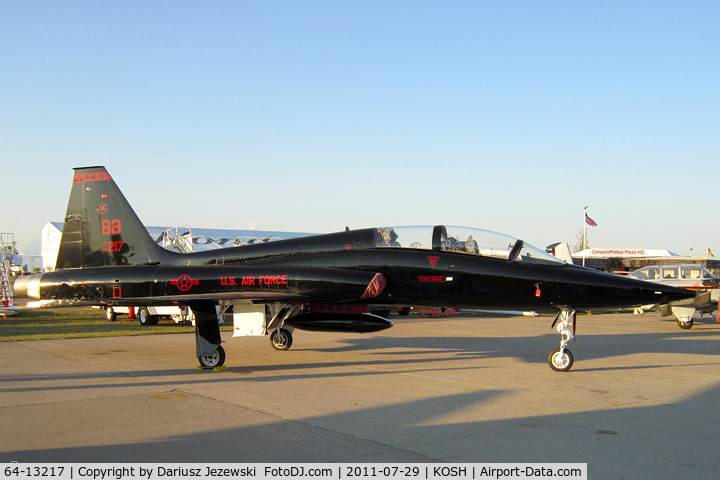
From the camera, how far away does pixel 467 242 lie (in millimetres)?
11445

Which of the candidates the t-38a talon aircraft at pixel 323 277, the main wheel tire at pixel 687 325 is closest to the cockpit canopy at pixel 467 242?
the t-38a talon aircraft at pixel 323 277

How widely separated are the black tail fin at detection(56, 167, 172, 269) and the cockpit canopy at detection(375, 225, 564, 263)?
5.33 metres

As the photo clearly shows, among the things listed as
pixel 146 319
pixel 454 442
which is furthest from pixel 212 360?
pixel 146 319

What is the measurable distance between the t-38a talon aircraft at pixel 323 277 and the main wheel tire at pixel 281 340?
4.53 ft

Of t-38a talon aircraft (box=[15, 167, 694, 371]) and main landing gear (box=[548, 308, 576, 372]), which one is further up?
t-38a talon aircraft (box=[15, 167, 694, 371])

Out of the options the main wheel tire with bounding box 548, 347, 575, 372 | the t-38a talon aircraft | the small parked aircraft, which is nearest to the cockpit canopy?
the t-38a talon aircraft

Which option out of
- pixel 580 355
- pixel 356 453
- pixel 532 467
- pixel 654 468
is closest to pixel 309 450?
pixel 356 453

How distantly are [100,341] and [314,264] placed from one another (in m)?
7.95

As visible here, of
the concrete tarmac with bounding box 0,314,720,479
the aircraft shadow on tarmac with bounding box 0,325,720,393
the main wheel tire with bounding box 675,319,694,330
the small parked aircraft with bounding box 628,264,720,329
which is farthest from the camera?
the main wheel tire with bounding box 675,319,694,330

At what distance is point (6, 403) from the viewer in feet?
26.2

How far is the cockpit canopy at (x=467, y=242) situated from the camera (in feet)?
37.1

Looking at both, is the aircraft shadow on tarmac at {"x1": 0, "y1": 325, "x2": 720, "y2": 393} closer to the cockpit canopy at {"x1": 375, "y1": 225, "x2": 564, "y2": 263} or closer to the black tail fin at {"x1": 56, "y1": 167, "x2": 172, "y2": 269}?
the cockpit canopy at {"x1": 375, "y1": 225, "x2": 564, "y2": 263}

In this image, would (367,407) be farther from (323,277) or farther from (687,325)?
(687,325)

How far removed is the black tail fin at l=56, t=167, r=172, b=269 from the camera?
41.7ft
